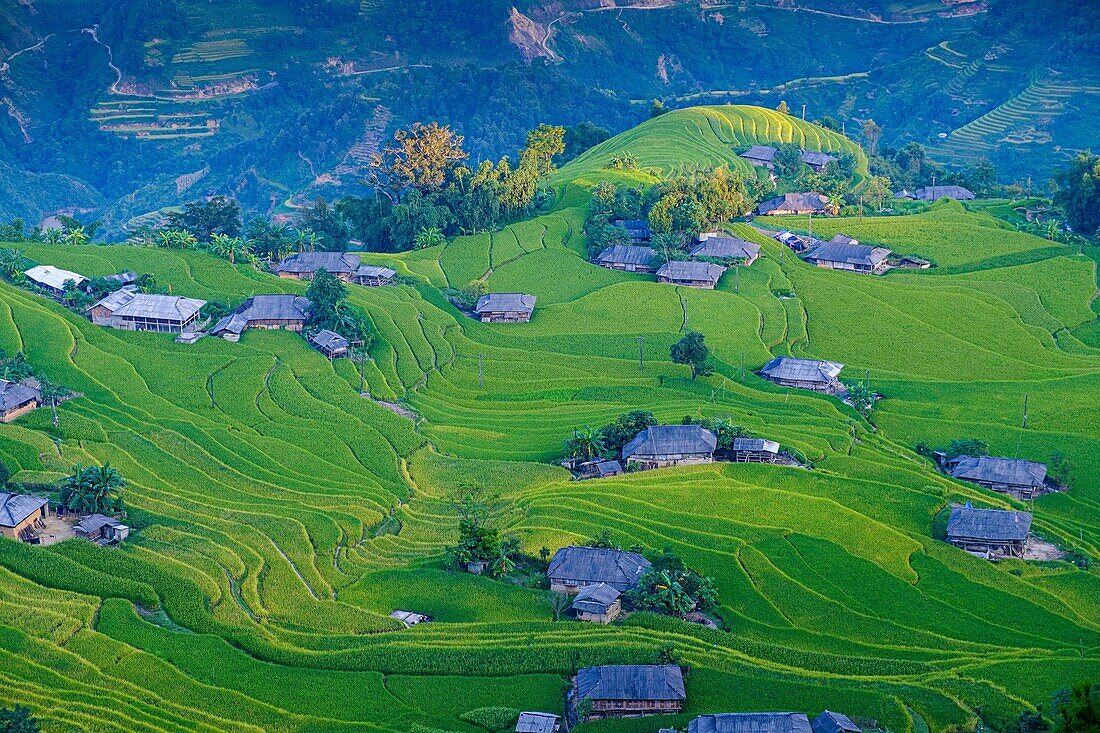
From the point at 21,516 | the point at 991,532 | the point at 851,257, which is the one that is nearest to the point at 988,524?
the point at 991,532

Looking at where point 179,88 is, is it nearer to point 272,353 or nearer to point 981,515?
point 272,353

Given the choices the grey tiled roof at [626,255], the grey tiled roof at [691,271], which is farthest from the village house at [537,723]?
the grey tiled roof at [626,255]

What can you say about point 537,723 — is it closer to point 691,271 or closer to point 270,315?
point 270,315

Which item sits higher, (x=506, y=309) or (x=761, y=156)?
(x=506, y=309)

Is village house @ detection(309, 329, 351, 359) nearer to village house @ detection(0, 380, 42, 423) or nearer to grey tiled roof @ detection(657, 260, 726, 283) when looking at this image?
village house @ detection(0, 380, 42, 423)

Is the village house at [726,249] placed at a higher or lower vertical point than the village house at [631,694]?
lower

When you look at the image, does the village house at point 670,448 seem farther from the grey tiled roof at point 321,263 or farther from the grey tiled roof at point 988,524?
the grey tiled roof at point 321,263
